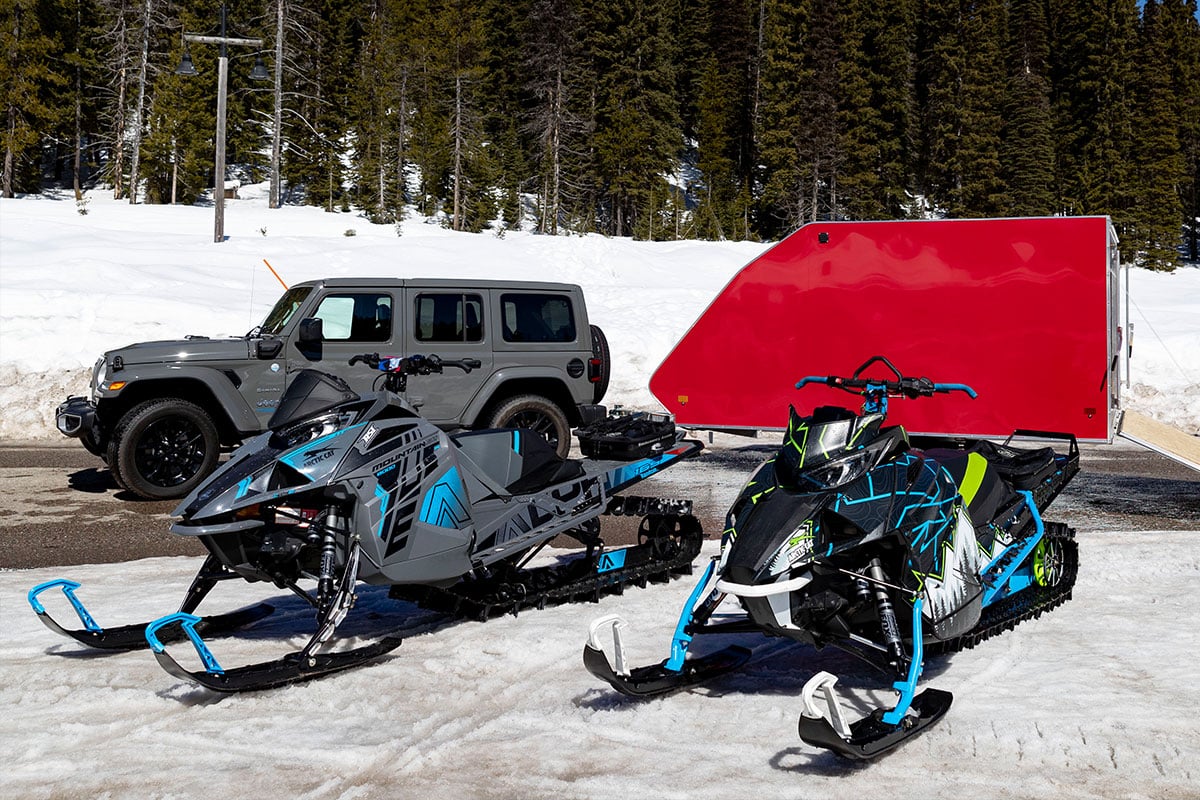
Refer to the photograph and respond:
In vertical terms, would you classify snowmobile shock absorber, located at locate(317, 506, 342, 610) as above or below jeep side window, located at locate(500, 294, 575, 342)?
below

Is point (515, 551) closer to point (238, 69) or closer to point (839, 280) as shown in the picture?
point (839, 280)

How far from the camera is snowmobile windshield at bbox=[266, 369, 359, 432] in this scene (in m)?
4.91

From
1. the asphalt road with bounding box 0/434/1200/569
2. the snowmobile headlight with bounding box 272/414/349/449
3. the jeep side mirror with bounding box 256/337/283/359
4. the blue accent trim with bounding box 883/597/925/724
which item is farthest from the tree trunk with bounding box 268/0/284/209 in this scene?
the blue accent trim with bounding box 883/597/925/724

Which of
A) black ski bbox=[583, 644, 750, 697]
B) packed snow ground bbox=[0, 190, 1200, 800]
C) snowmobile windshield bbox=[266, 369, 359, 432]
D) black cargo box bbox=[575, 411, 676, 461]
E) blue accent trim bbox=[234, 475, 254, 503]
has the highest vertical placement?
snowmobile windshield bbox=[266, 369, 359, 432]

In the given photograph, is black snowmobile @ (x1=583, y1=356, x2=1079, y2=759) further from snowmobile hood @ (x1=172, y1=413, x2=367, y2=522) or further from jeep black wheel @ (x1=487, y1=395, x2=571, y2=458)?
jeep black wheel @ (x1=487, y1=395, x2=571, y2=458)

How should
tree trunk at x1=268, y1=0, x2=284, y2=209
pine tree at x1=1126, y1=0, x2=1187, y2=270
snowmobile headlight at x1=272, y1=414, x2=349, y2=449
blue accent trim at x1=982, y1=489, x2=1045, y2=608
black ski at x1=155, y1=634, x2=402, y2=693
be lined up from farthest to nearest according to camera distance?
pine tree at x1=1126, y1=0, x2=1187, y2=270
tree trunk at x1=268, y1=0, x2=284, y2=209
blue accent trim at x1=982, y1=489, x2=1045, y2=608
snowmobile headlight at x1=272, y1=414, x2=349, y2=449
black ski at x1=155, y1=634, x2=402, y2=693

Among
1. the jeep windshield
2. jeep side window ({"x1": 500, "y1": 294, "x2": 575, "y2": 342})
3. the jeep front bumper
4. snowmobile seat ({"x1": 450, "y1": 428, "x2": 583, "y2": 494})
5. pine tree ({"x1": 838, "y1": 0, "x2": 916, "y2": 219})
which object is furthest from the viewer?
pine tree ({"x1": 838, "y1": 0, "x2": 916, "y2": 219})

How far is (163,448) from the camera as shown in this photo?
31.5 feet

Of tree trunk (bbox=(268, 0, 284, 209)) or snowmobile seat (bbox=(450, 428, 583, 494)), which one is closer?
snowmobile seat (bbox=(450, 428, 583, 494))

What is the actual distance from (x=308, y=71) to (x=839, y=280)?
187 ft

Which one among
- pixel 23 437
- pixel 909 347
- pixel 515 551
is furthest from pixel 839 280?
pixel 23 437

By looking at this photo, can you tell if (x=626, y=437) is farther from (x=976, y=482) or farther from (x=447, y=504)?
(x=976, y=482)

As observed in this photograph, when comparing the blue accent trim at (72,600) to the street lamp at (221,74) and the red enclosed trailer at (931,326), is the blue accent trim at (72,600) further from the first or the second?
the street lamp at (221,74)

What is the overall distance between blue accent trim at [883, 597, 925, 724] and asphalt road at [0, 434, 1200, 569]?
401 centimetres
